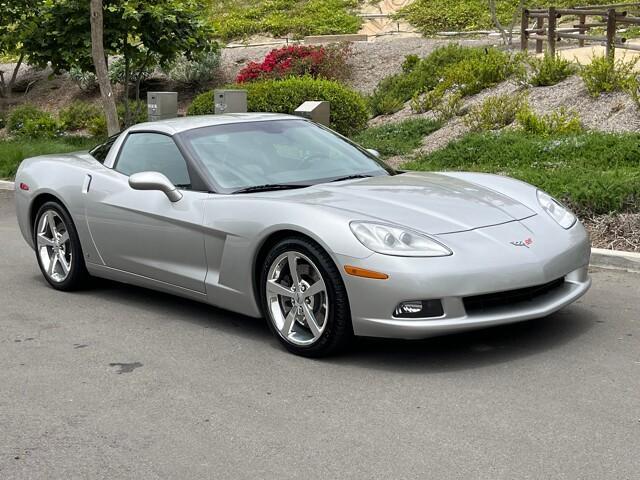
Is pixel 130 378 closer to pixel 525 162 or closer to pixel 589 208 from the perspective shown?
pixel 589 208

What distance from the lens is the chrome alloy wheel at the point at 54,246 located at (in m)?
7.75

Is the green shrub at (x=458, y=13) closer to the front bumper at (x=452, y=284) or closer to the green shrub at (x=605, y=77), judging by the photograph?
the green shrub at (x=605, y=77)

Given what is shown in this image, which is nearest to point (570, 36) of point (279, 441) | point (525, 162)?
point (525, 162)

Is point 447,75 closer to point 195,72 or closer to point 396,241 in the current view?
point 195,72

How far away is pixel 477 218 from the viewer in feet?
19.6

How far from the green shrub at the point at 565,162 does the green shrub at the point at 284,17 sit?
17.7 m

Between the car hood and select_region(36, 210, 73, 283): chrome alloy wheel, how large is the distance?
226cm

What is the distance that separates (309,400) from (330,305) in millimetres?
659

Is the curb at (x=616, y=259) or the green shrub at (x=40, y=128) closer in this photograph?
the curb at (x=616, y=259)

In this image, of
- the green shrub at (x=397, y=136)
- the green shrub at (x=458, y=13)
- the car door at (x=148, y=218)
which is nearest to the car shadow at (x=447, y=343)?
the car door at (x=148, y=218)

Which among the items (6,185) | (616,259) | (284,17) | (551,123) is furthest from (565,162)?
(284,17)

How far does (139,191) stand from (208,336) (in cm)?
119

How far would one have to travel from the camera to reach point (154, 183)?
661cm

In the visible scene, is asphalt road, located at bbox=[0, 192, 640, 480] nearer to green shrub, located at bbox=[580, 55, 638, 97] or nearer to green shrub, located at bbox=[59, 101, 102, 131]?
green shrub, located at bbox=[580, 55, 638, 97]
